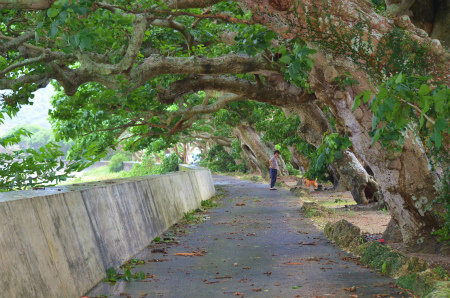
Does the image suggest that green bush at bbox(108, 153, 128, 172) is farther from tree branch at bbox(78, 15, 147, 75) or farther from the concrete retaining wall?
the concrete retaining wall

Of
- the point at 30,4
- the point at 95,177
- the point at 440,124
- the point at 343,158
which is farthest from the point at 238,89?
the point at 95,177

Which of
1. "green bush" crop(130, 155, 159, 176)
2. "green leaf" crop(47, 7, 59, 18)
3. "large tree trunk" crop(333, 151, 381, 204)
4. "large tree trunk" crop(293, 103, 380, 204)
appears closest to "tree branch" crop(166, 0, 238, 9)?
"green leaf" crop(47, 7, 59, 18)

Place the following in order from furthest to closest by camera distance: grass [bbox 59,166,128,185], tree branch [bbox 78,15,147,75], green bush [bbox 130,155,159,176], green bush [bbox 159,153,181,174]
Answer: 1. green bush [bbox 130,155,159,176]
2. green bush [bbox 159,153,181,174]
3. grass [bbox 59,166,128,185]
4. tree branch [bbox 78,15,147,75]

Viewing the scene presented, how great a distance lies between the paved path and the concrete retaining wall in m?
0.32

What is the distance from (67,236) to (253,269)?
248 centimetres

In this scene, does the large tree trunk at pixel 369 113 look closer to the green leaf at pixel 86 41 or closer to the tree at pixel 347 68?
the tree at pixel 347 68

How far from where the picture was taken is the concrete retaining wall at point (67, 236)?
3.62 m

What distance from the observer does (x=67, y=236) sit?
4598mm

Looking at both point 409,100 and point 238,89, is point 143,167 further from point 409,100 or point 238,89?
point 409,100

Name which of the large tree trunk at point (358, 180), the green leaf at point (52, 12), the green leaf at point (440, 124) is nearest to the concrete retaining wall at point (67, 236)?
the green leaf at point (52, 12)

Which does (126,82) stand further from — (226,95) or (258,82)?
(226,95)

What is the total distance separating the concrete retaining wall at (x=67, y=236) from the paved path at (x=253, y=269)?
316 millimetres

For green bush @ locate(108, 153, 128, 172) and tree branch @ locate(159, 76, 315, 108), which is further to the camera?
green bush @ locate(108, 153, 128, 172)

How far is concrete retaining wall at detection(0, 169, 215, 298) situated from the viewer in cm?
362
